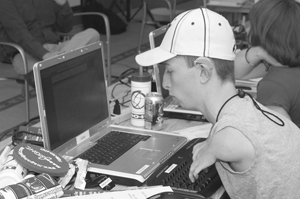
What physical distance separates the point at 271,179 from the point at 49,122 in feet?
2.37

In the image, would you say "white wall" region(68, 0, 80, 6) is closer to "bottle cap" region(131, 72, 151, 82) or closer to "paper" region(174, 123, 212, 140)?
"bottle cap" region(131, 72, 151, 82)

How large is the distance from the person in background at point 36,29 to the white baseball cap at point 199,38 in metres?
2.12

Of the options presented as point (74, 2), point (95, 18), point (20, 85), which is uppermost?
point (74, 2)

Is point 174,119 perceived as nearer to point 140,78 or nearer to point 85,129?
point 140,78

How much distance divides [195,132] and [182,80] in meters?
0.54

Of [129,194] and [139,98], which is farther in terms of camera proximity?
[139,98]

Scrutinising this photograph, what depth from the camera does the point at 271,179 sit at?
4.47 feet

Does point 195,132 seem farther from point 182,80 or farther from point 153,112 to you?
point 182,80

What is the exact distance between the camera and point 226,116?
1363 mm

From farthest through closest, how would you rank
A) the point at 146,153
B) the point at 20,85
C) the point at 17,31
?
the point at 20,85 → the point at 17,31 → the point at 146,153

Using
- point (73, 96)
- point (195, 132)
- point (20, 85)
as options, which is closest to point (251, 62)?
point (195, 132)

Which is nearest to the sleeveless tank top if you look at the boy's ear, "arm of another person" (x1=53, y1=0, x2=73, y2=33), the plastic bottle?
Result: the boy's ear

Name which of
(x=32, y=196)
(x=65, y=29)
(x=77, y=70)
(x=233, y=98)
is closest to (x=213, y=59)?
(x=233, y=98)

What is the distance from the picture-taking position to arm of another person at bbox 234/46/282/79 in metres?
2.13
